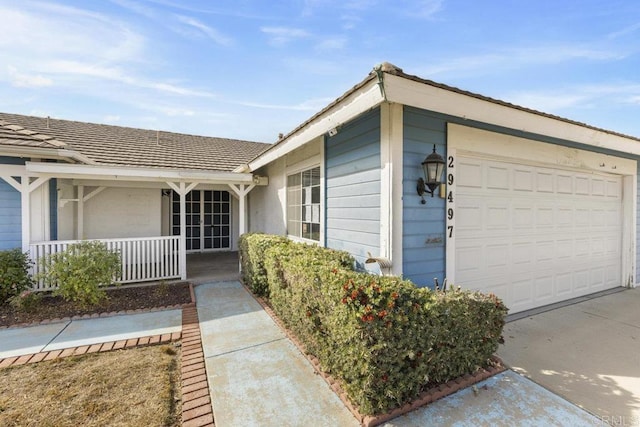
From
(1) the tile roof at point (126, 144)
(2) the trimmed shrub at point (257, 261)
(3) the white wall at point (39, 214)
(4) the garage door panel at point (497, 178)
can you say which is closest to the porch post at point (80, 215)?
(1) the tile roof at point (126, 144)

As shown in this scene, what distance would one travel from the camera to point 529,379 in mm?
2822

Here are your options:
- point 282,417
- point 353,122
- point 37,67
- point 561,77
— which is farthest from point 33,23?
point 561,77

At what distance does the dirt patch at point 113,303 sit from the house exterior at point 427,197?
0.90 meters

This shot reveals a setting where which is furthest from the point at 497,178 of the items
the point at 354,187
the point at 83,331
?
the point at 83,331

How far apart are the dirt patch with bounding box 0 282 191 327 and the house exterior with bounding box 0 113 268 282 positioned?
1.93ft

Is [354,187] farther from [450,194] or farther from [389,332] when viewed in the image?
[389,332]

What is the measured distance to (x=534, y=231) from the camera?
4.79 meters

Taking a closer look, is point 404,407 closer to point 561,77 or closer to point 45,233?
point 45,233

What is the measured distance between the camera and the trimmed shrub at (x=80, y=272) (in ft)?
15.7

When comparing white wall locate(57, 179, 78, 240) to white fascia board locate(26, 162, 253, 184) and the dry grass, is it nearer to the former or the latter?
white fascia board locate(26, 162, 253, 184)

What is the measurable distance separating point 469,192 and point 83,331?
5821mm

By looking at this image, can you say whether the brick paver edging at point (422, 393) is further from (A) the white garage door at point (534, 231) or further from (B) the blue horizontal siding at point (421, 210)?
(A) the white garage door at point (534, 231)

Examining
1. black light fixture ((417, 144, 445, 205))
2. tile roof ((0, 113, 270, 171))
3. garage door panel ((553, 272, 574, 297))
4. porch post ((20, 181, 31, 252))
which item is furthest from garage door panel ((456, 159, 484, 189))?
porch post ((20, 181, 31, 252))

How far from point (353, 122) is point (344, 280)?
241 cm
